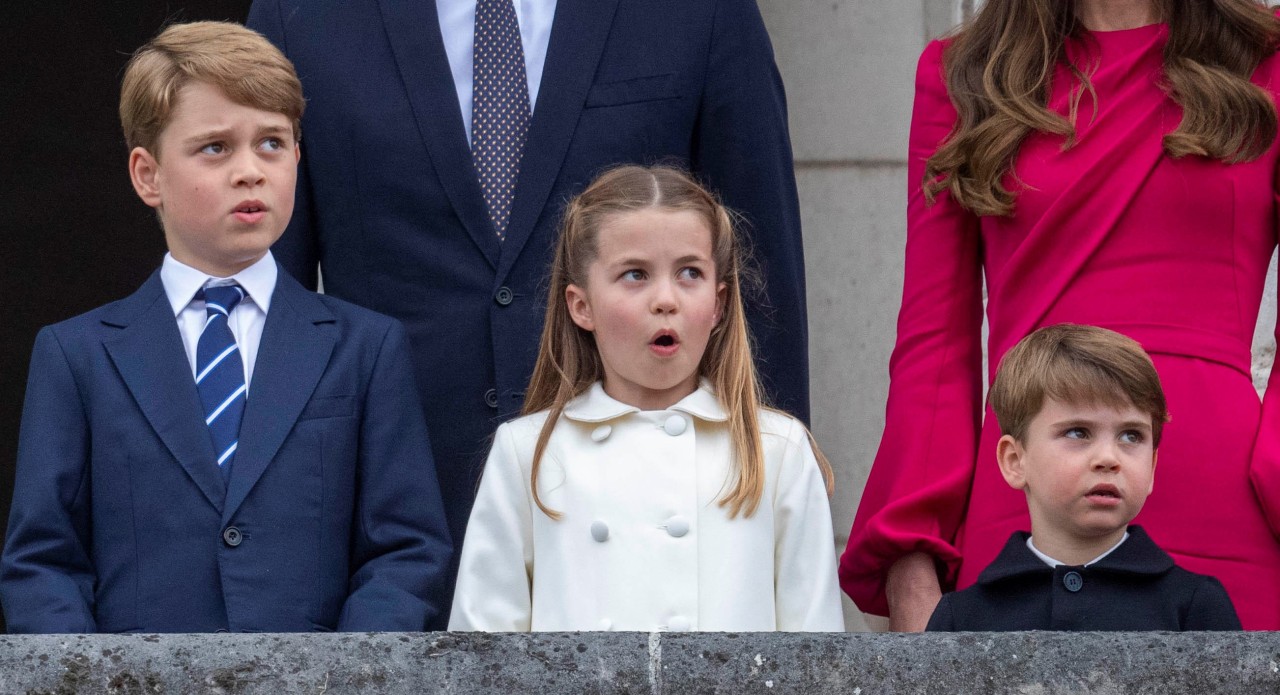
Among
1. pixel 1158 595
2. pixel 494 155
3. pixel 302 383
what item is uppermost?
pixel 494 155

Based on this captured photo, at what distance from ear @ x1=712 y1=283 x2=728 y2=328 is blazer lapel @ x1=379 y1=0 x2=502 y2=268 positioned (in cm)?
43

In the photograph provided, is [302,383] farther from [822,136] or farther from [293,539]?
[822,136]

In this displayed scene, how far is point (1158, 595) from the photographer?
3295mm

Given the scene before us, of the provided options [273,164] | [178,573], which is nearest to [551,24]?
[273,164]

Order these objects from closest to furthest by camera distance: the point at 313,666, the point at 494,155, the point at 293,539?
the point at 313,666, the point at 293,539, the point at 494,155

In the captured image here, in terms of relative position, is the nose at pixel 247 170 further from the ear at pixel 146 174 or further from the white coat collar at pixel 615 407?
the white coat collar at pixel 615 407

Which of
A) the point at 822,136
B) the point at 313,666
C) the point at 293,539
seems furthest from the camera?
the point at 822,136

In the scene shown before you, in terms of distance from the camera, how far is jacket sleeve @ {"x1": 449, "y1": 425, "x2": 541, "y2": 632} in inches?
140

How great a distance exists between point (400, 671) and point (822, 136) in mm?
3734

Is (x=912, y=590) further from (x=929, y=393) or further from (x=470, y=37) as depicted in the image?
(x=470, y=37)

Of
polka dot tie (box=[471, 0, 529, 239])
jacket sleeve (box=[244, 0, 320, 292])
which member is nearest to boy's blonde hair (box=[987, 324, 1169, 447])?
polka dot tie (box=[471, 0, 529, 239])

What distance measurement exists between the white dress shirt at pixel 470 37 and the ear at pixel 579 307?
1.40 ft

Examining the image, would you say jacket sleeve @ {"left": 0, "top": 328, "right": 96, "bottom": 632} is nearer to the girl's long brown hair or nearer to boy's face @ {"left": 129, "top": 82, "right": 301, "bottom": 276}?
boy's face @ {"left": 129, "top": 82, "right": 301, "bottom": 276}

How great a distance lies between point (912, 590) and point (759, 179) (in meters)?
0.86
